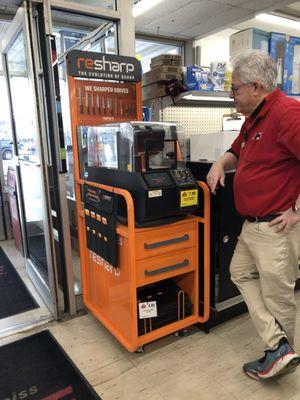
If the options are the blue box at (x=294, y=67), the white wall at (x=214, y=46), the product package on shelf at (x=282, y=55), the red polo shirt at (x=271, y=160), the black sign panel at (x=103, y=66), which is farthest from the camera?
the white wall at (x=214, y=46)

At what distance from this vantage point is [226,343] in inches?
83.0

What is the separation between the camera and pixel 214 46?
19.6 feet

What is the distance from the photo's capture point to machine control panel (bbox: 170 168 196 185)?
1.84 meters

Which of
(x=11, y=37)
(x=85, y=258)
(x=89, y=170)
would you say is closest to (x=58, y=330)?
(x=85, y=258)

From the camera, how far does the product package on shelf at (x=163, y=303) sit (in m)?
1.97

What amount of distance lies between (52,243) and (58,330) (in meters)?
0.61

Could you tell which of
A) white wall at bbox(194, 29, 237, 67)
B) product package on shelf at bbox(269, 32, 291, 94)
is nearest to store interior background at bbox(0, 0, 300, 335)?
white wall at bbox(194, 29, 237, 67)

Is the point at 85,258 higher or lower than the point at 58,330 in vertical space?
higher

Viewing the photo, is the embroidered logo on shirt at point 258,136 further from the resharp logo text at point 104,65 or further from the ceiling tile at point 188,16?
the ceiling tile at point 188,16

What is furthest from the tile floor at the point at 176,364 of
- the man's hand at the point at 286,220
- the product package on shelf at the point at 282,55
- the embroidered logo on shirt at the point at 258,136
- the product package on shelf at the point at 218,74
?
the product package on shelf at the point at 282,55

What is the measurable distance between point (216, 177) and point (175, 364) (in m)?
1.13

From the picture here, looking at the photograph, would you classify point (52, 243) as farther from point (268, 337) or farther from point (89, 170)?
point (268, 337)

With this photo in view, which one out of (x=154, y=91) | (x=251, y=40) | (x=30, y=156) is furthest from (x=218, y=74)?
(x=30, y=156)

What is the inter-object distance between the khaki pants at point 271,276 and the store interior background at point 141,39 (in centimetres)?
133
